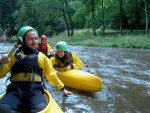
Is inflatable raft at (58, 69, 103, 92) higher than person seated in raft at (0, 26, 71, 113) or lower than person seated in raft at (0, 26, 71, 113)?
lower

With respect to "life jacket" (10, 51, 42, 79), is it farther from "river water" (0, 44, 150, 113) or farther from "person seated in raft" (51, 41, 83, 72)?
"person seated in raft" (51, 41, 83, 72)

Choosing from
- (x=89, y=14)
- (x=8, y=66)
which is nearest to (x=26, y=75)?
(x=8, y=66)

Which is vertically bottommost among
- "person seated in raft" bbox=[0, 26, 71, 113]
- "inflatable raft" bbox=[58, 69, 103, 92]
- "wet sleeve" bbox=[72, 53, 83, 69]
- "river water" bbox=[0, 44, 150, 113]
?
"river water" bbox=[0, 44, 150, 113]

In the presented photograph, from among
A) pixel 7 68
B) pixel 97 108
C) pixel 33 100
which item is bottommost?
pixel 97 108

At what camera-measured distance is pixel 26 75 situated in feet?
13.1

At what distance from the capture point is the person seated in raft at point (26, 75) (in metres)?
3.73

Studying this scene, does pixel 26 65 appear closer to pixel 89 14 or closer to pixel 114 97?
pixel 114 97

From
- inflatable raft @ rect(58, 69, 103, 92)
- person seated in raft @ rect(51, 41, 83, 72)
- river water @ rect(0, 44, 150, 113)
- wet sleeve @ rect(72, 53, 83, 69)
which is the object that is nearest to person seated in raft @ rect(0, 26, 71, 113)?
river water @ rect(0, 44, 150, 113)

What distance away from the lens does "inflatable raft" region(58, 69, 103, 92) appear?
661 centimetres

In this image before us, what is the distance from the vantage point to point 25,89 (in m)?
3.92

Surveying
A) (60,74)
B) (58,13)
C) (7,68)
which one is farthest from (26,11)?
(7,68)

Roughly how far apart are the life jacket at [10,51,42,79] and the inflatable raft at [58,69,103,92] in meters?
2.68

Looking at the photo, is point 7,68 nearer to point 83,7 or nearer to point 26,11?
point 83,7

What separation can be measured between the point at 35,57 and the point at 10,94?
0.58 m
